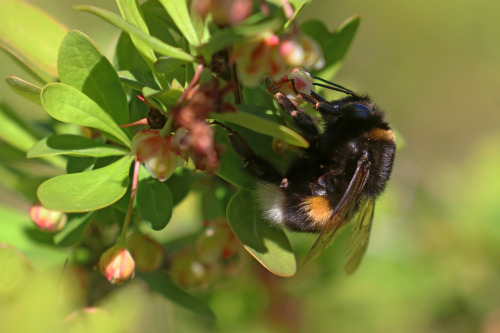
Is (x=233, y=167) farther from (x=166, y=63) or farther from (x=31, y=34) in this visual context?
(x=31, y=34)

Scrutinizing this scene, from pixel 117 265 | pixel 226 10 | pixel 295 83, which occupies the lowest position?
pixel 117 265

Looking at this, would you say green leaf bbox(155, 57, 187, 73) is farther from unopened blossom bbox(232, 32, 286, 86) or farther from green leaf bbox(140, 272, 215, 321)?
green leaf bbox(140, 272, 215, 321)

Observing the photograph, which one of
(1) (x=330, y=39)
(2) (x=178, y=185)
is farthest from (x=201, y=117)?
(1) (x=330, y=39)

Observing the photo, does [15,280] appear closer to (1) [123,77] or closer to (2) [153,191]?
(2) [153,191]

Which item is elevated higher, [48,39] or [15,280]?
[48,39]

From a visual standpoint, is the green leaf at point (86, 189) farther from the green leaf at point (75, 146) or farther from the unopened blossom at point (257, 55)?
the unopened blossom at point (257, 55)

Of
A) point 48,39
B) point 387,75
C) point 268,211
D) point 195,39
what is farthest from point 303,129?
point 387,75

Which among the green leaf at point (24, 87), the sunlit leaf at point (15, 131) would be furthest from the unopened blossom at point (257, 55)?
the sunlit leaf at point (15, 131)
